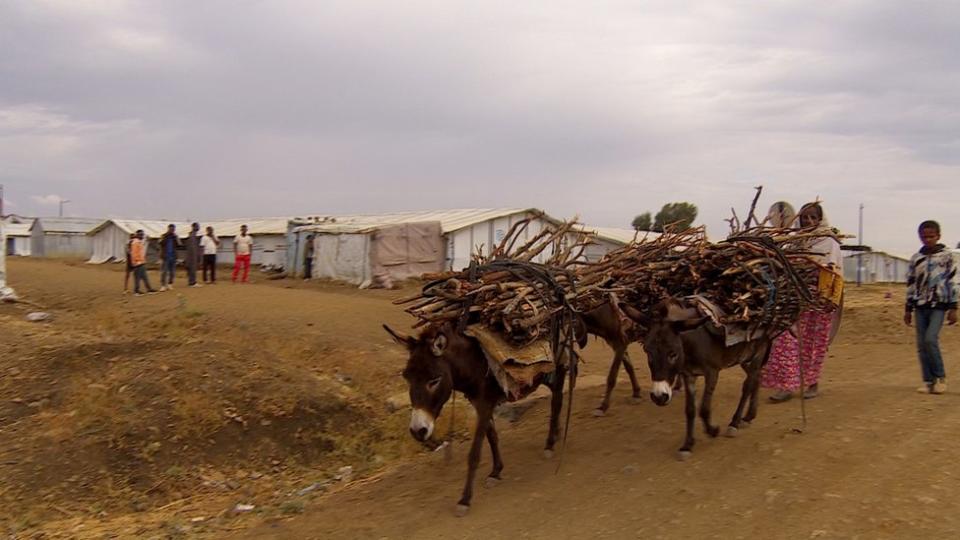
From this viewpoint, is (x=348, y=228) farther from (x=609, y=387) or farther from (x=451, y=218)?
(x=609, y=387)

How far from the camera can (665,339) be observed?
19.1 ft

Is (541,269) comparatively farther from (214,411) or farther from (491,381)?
(214,411)

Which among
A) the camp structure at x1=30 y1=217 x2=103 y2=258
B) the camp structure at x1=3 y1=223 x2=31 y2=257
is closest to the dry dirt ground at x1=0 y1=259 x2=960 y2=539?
the camp structure at x1=30 y1=217 x2=103 y2=258

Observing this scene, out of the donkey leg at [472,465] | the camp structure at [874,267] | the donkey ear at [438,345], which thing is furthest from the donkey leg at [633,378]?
the camp structure at [874,267]

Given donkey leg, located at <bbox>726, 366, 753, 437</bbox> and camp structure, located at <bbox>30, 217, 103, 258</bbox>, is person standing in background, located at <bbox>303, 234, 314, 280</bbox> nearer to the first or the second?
donkey leg, located at <bbox>726, 366, 753, 437</bbox>

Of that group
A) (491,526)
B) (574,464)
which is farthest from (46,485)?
(574,464)

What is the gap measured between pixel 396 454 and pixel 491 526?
286 cm

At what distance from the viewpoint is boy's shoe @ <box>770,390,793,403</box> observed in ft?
24.9

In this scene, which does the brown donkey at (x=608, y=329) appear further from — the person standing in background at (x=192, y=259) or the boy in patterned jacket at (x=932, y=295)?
the person standing in background at (x=192, y=259)

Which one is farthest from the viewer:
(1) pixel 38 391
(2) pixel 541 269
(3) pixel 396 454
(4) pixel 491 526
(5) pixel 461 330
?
(1) pixel 38 391

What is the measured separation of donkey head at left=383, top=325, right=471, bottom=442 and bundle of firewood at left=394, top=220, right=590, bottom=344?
0.80 feet

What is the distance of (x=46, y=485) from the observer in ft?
22.2

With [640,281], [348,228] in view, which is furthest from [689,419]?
[348,228]

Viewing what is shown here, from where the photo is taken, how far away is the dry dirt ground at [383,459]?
504cm
